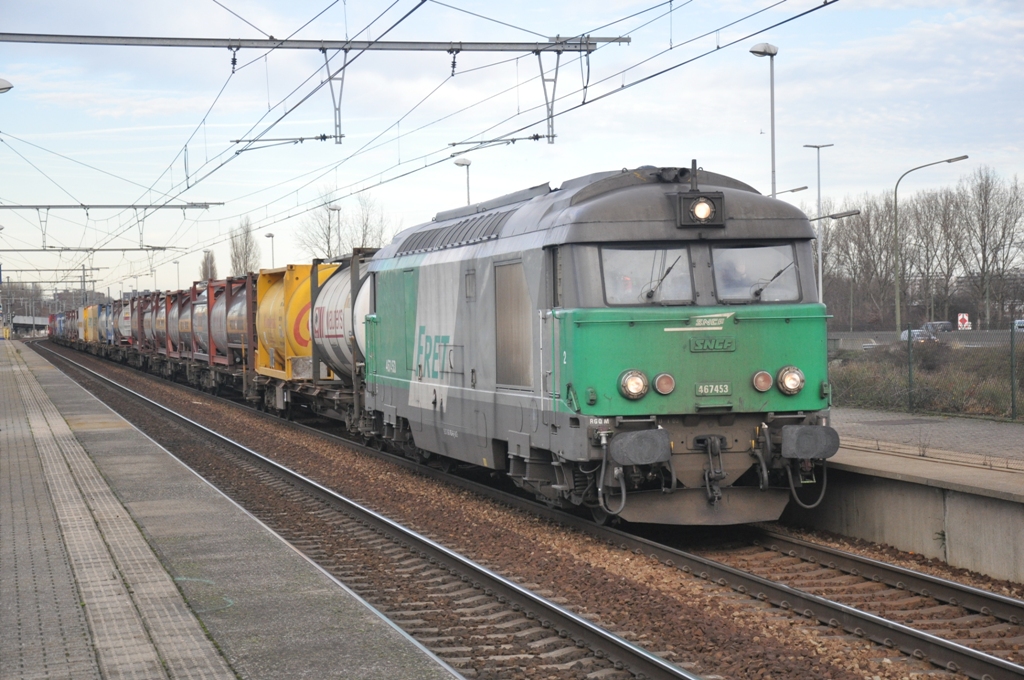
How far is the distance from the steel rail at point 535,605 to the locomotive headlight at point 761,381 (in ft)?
9.33

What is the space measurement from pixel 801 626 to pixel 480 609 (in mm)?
2320

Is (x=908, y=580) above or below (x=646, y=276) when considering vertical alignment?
below

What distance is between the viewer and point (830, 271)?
62.8 m

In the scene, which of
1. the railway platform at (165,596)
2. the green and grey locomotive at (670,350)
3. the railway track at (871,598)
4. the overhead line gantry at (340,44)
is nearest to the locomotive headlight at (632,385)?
the green and grey locomotive at (670,350)

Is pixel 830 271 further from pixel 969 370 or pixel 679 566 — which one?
pixel 679 566

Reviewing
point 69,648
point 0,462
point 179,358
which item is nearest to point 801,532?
point 69,648

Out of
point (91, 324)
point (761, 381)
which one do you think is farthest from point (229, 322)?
point (91, 324)

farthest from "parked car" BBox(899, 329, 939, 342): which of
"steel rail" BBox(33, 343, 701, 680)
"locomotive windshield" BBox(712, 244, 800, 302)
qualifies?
"steel rail" BBox(33, 343, 701, 680)

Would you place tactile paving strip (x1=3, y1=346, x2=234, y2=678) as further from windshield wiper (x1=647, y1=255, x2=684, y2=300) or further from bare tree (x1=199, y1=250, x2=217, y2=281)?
bare tree (x1=199, y1=250, x2=217, y2=281)

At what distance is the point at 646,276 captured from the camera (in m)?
9.53

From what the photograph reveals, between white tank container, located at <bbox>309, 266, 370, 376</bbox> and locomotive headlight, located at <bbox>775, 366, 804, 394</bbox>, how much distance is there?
349 inches

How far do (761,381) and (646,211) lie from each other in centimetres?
183

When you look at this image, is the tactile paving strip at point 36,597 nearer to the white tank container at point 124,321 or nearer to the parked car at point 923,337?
the parked car at point 923,337

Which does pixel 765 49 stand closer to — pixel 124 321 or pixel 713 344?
pixel 713 344
